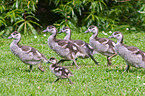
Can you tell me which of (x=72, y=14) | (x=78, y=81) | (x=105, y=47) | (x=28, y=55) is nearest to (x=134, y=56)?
(x=105, y=47)

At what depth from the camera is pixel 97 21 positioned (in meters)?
14.4

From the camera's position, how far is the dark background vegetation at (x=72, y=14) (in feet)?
44.4

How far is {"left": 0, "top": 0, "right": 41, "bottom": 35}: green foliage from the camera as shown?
43.5 ft

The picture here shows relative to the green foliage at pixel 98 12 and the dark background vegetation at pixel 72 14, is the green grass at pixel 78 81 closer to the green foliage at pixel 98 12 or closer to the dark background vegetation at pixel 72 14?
the dark background vegetation at pixel 72 14

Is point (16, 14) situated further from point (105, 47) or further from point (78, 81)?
point (78, 81)

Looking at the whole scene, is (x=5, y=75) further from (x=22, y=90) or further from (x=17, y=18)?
(x=17, y=18)

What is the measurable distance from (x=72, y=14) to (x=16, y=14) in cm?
273

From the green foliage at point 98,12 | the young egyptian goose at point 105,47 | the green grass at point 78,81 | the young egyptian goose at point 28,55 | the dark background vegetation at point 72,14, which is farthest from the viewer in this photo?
the green foliage at point 98,12

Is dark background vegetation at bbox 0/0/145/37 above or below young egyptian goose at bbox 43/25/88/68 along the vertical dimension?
below

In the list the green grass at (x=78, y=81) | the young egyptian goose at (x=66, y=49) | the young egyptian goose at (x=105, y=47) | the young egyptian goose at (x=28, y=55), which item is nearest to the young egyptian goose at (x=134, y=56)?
the green grass at (x=78, y=81)

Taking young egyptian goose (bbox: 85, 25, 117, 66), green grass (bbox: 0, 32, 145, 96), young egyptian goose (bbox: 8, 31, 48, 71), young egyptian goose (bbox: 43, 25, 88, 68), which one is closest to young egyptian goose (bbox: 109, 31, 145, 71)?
green grass (bbox: 0, 32, 145, 96)

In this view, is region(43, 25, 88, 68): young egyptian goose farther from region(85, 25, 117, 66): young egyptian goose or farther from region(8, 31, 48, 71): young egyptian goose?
region(8, 31, 48, 71): young egyptian goose

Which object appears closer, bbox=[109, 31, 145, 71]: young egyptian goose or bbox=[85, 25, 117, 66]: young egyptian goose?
bbox=[109, 31, 145, 71]: young egyptian goose

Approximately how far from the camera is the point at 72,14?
14.0 metres
